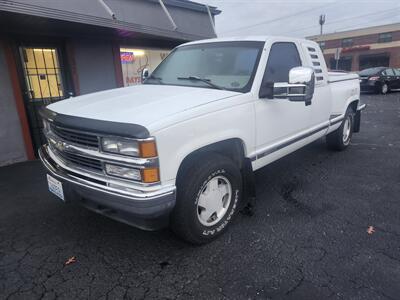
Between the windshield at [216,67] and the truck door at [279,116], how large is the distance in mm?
218

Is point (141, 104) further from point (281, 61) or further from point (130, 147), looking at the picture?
point (281, 61)

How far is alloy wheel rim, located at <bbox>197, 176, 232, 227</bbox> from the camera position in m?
2.92

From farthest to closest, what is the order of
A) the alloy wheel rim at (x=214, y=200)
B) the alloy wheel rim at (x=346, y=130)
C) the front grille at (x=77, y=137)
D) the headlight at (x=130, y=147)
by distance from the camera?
the alloy wheel rim at (x=346, y=130) < the alloy wheel rim at (x=214, y=200) < the front grille at (x=77, y=137) < the headlight at (x=130, y=147)

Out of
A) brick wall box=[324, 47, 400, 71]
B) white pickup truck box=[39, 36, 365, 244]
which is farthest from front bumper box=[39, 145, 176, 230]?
brick wall box=[324, 47, 400, 71]

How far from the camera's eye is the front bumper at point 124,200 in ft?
7.56

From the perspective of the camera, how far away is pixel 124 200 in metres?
2.34

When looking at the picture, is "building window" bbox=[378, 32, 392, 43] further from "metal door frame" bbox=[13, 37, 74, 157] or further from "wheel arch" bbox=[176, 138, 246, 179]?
"wheel arch" bbox=[176, 138, 246, 179]

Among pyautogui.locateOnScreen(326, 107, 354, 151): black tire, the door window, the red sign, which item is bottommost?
pyautogui.locateOnScreen(326, 107, 354, 151): black tire

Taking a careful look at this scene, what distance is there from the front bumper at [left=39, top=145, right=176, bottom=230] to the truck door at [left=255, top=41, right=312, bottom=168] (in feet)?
4.67

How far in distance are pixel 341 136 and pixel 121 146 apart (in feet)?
16.0

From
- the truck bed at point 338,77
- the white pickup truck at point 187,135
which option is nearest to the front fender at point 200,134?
the white pickup truck at point 187,135

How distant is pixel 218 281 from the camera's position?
2.53 metres

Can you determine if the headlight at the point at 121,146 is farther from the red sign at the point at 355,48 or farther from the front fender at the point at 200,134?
the red sign at the point at 355,48

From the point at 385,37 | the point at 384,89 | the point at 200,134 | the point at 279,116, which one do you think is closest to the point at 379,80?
the point at 384,89
